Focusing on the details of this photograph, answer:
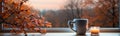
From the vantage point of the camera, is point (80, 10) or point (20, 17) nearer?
point (20, 17)

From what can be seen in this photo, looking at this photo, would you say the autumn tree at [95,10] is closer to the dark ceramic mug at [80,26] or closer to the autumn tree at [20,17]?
the dark ceramic mug at [80,26]

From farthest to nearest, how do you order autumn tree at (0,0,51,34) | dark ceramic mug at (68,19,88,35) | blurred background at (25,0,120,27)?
blurred background at (25,0,120,27)
dark ceramic mug at (68,19,88,35)
autumn tree at (0,0,51,34)

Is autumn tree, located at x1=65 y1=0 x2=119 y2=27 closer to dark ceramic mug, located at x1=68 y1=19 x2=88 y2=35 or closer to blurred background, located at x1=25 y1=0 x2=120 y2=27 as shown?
blurred background, located at x1=25 y1=0 x2=120 y2=27

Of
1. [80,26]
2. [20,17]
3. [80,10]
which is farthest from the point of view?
[80,10]

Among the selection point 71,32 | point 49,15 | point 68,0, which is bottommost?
point 71,32

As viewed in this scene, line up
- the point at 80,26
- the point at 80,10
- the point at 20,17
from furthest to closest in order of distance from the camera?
1. the point at 80,10
2. the point at 80,26
3. the point at 20,17

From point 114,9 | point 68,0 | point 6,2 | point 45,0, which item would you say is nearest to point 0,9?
point 6,2

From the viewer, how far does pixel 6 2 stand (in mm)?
1291

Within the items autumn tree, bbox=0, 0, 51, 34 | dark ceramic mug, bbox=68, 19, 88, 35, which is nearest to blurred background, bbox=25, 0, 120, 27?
dark ceramic mug, bbox=68, 19, 88, 35

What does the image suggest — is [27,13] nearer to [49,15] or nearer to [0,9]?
[0,9]

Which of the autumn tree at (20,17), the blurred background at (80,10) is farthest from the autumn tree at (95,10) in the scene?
the autumn tree at (20,17)

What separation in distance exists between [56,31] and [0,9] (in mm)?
448

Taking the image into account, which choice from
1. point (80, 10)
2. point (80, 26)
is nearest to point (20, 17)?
point (80, 26)

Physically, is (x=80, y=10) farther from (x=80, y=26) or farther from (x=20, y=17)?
(x=20, y=17)
